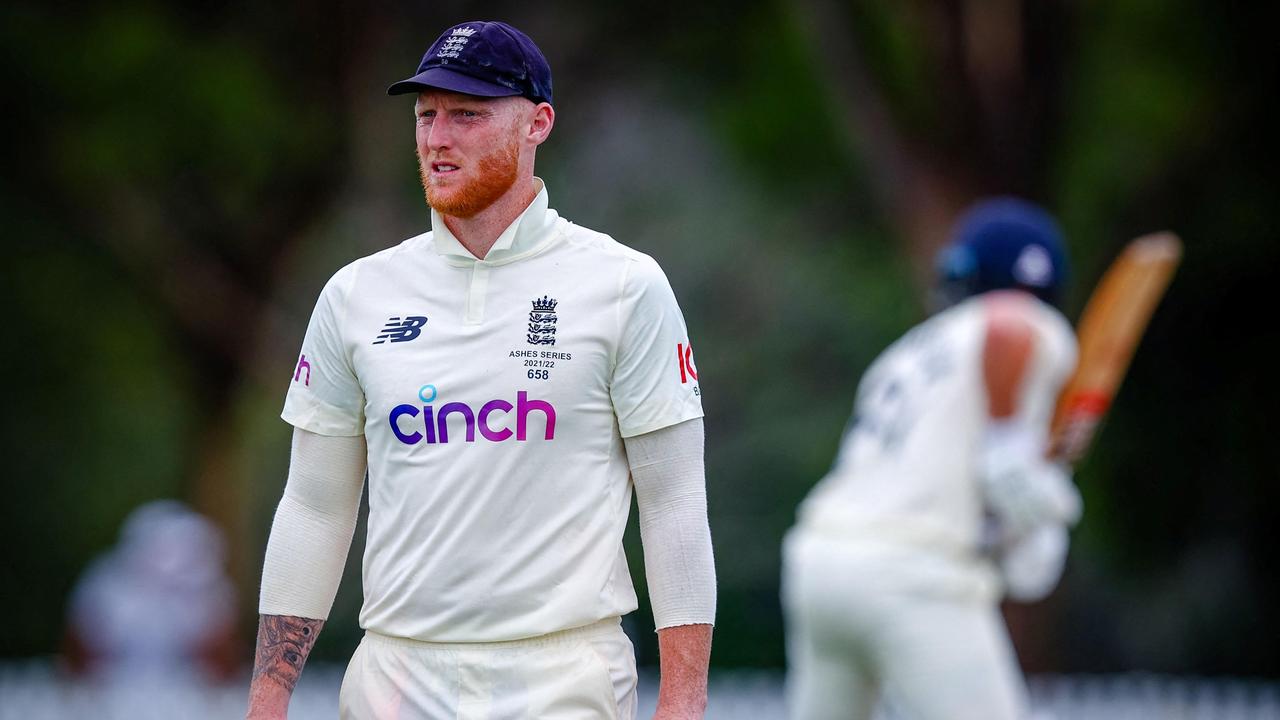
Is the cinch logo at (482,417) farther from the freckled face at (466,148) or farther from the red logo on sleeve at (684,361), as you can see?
the freckled face at (466,148)

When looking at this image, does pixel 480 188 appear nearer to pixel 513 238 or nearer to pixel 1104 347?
pixel 513 238

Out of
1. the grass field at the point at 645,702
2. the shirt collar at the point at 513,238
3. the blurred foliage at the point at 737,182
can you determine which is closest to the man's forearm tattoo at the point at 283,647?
the shirt collar at the point at 513,238

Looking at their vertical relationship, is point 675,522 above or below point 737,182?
above

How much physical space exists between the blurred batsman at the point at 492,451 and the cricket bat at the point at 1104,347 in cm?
220

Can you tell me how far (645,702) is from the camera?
11969 millimetres

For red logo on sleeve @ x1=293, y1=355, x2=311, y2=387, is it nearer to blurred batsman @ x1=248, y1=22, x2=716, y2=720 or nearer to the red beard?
blurred batsman @ x1=248, y1=22, x2=716, y2=720

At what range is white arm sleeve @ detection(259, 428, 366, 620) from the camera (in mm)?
3834

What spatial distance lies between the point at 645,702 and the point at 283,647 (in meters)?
8.33

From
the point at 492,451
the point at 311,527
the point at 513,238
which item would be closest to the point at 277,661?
the point at 311,527

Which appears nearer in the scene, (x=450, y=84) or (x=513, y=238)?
(x=450, y=84)

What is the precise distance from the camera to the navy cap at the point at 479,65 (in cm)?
369

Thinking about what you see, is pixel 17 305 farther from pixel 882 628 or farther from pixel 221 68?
pixel 882 628

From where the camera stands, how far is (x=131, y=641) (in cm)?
1273

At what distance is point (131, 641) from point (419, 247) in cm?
953
